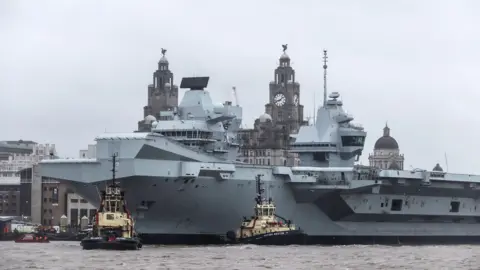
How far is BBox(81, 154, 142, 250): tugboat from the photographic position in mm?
49188

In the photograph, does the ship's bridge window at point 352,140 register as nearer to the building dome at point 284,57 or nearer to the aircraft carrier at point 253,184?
the aircraft carrier at point 253,184

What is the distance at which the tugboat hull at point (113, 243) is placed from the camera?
49.0 meters

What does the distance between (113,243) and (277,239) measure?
10.2 metres

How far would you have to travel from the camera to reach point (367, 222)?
64125 mm

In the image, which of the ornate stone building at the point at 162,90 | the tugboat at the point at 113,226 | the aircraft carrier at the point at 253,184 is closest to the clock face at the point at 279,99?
the ornate stone building at the point at 162,90

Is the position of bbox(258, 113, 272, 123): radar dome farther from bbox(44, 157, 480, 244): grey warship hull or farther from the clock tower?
bbox(44, 157, 480, 244): grey warship hull

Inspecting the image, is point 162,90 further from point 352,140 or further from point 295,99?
point 352,140

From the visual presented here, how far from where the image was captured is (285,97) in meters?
118

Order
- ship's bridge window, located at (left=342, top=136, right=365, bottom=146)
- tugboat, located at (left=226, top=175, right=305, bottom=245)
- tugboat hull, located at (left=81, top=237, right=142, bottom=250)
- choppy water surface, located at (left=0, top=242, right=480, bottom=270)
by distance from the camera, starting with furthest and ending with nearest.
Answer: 1. ship's bridge window, located at (left=342, top=136, right=365, bottom=146)
2. tugboat, located at (left=226, top=175, right=305, bottom=245)
3. tugboat hull, located at (left=81, top=237, right=142, bottom=250)
4. choppy water surface, located at (left=0, top=242, right=480, bottom=270)

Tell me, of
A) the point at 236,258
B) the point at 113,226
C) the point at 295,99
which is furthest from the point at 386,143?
the point at 236,258

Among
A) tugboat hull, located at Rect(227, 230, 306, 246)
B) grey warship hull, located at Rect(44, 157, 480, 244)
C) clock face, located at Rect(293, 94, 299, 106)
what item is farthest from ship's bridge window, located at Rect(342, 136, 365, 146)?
clock face, located at Rect(293, 94, 299, 106)

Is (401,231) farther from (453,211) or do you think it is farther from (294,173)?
(294,173)

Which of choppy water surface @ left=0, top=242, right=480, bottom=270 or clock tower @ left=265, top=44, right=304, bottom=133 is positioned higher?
clock tower @ left=265, top=44, right=304, bottom=133

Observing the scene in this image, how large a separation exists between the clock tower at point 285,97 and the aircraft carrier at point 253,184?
157ft
